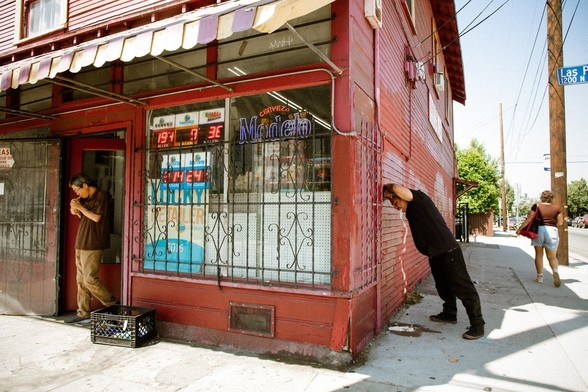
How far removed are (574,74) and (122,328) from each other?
928 centimetres

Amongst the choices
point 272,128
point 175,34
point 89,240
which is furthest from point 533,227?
point 89,240

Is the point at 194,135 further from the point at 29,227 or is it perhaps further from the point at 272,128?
the point at 29,227

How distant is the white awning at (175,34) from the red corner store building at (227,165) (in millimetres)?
14

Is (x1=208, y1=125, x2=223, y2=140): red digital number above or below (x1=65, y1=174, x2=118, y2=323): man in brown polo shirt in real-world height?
above

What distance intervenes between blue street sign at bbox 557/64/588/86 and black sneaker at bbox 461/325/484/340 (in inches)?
244

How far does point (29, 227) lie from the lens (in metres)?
5.74

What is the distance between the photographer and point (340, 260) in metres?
3.68

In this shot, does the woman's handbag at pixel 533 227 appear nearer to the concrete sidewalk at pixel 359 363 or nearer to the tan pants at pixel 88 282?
the concrete sidewalk at pixel 359 363

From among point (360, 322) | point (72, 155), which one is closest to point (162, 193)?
point (72, 155)

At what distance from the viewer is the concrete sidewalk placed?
3229mm

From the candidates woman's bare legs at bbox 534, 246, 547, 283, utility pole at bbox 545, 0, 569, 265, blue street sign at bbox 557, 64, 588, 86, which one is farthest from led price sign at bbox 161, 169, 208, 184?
utility pole at bbox 545, 0, 569, 265

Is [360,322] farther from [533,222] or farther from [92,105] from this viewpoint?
[533,222]

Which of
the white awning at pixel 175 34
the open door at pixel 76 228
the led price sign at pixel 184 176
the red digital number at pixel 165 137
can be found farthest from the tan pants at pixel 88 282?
the white awning at pixel 175 34

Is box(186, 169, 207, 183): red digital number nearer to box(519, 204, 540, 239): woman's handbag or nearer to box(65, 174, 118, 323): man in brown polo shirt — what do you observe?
box(65, 174, 118, 323): man in brown polo shirt
